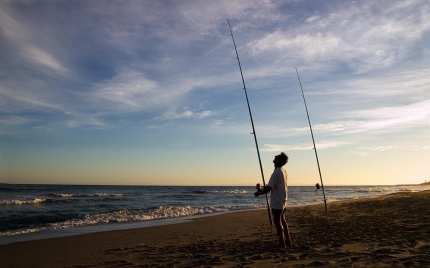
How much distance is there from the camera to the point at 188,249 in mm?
6203

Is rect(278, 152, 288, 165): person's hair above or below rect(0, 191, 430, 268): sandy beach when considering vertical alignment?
above

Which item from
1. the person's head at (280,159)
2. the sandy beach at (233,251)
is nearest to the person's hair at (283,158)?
the person's head at (280,159)

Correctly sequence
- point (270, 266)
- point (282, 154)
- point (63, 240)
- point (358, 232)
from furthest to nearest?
point (63, 240)
point (358, 232)
point (282, 154)
point (270, 266)

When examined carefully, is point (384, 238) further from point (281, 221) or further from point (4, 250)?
point (4, 250)

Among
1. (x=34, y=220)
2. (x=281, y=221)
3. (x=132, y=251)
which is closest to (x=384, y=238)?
(x=281, y=221)

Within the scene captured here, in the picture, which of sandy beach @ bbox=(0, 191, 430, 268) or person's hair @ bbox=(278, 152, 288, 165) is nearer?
sandy beach @ bbox=(0, 191, 430, 268)

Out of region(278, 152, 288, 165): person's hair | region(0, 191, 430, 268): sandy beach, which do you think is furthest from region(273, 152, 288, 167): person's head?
region(0, 191, 430, 268): sandy beach

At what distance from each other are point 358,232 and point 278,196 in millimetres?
2779

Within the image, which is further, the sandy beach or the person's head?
the person's head

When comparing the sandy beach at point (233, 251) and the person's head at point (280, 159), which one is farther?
the person's head at point (280, 159)

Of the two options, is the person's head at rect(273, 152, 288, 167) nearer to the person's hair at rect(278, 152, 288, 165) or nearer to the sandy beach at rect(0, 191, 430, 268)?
the person's hair at rect(278, 152, 288, 165)

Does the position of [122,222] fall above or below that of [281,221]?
below

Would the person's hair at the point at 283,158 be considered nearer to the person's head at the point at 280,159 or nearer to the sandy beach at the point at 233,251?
the person's head at the point at 280,159

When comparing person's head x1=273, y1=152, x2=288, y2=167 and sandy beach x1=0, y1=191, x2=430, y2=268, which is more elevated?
person's head x1=273, y1=152, x2=288, y2=167
